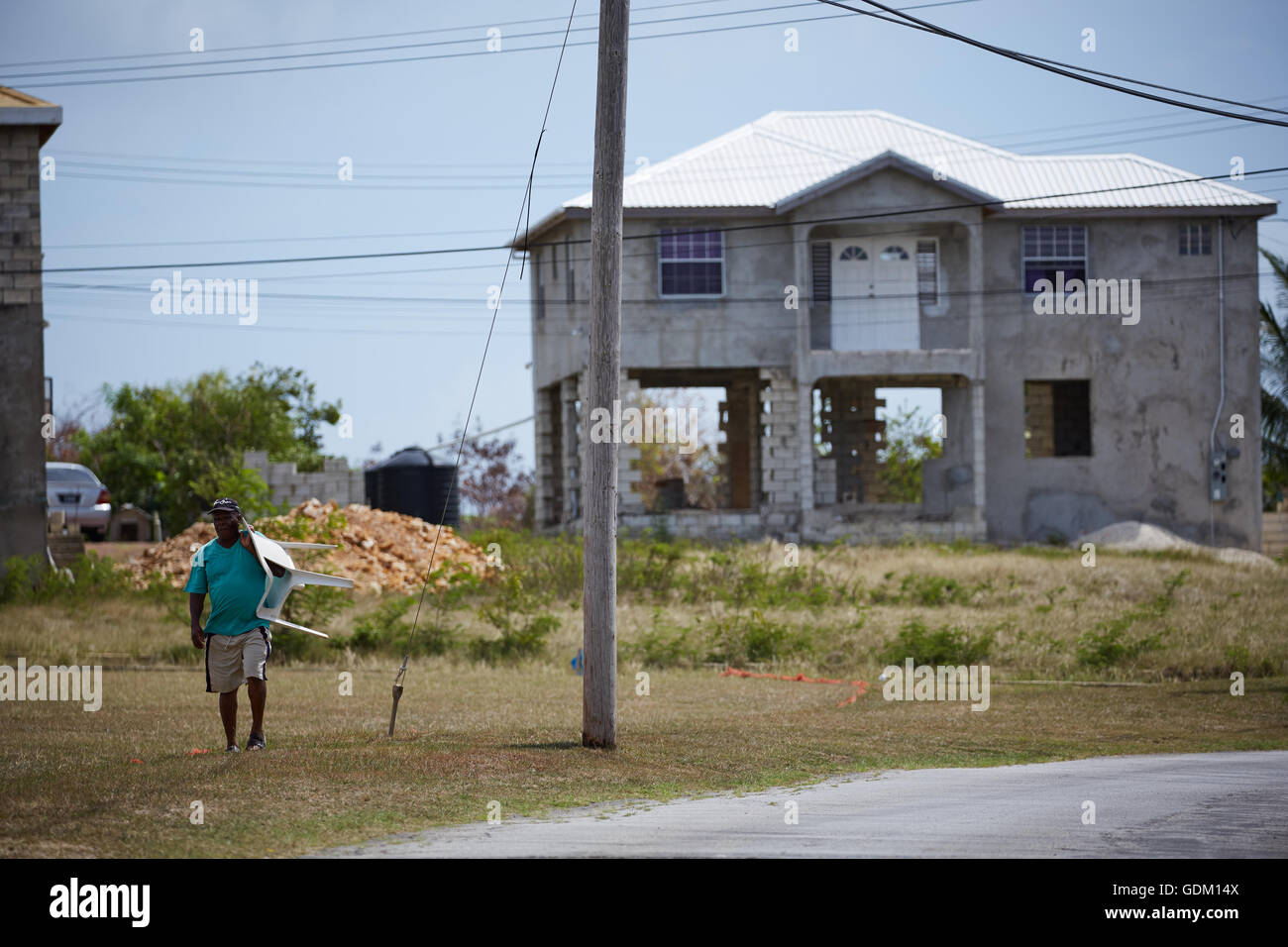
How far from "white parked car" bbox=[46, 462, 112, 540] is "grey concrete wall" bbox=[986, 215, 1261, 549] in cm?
2248

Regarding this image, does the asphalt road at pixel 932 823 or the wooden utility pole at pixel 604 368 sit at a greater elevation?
the wooden utility pole at pixel 604 368

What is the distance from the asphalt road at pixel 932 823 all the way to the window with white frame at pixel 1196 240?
27621 mm

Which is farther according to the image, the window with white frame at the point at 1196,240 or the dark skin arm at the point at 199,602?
the window with white frame at the point at 1196,240

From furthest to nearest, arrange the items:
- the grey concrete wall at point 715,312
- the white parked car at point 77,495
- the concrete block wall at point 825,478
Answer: the concrete block wall at point 825,478 → the white parked car at point 77,495 → the grey concrete wall at point 715,312

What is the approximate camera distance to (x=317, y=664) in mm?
20125

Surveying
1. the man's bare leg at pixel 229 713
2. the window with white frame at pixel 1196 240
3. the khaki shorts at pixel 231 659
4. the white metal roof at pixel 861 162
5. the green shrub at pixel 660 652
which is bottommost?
the green shrub at pixel 660 652

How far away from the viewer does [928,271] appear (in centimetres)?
3512

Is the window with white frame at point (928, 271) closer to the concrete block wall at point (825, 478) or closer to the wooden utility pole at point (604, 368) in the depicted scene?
the concrete block wall at point (825, 478)

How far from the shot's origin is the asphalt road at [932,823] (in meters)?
7.69

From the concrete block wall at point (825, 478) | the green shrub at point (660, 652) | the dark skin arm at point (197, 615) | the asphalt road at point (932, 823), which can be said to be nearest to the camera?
the asphalt road at point (932, 823)

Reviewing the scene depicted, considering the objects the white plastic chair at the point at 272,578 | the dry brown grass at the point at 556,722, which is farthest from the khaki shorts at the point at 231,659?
the dry brown grass at the point at 556,722

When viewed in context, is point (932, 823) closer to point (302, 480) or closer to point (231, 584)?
point (231, 584)
